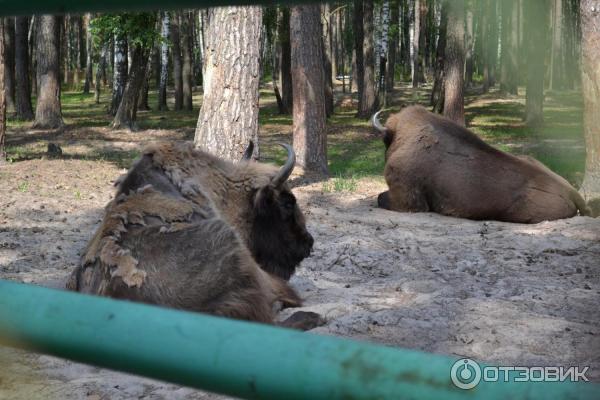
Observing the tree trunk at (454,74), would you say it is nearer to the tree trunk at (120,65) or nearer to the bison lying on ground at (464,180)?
the bison lying on ground at (464,180)

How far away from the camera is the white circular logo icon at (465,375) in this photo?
0.61m

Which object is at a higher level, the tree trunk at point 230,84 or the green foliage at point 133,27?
the green foliage at point 133,27

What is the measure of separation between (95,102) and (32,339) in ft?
111

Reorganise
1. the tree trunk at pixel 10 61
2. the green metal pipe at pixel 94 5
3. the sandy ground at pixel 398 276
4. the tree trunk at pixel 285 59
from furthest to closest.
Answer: the tree trunk at pixel 285 59, the tree trunk at pixel 10 61, the sandy ground at pixel 398 276, the green metal pipe at pixel 94 5

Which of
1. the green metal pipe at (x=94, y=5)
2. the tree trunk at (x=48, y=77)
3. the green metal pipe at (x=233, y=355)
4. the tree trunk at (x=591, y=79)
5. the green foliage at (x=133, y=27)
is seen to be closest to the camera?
the green metal pipe at (x=233, y=355)

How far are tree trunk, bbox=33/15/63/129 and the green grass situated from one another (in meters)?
0.65

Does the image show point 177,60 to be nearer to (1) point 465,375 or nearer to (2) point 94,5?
(2) point 94,5

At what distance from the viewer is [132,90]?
19.0m

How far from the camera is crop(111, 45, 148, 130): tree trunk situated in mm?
19064

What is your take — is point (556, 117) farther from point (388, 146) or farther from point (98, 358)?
point (98, 358)

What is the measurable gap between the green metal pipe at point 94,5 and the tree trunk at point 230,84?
8.27 metres

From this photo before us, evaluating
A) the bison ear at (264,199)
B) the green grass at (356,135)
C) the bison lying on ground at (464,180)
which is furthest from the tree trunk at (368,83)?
the bison ear at (264,199)

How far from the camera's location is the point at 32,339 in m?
0.75

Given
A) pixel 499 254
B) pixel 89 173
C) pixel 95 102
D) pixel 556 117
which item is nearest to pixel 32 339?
pixel 499 254
